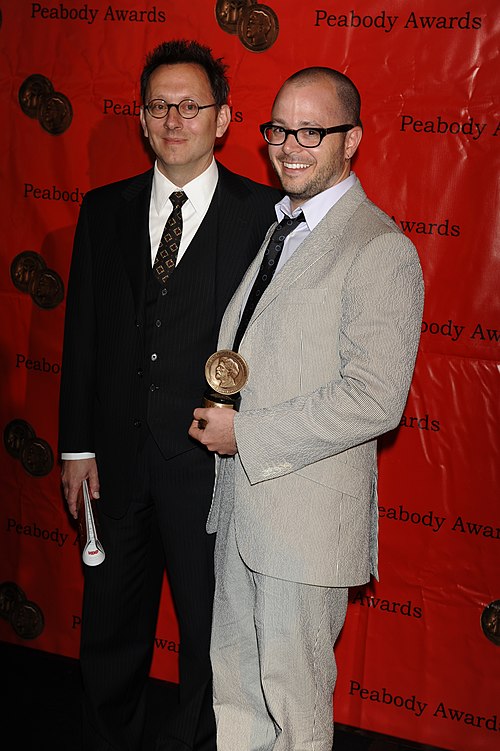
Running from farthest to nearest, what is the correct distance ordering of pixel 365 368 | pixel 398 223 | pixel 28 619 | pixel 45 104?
1. pixel 28 619
2. pixel 45 104
3. pixel 398 223
4. pixel 365 368

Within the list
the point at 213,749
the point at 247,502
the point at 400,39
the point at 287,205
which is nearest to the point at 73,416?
the point at 247,502

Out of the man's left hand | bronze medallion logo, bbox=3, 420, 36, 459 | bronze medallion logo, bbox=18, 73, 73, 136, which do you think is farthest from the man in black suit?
bronze medallion logo, bbox=3, 420, 36, 459

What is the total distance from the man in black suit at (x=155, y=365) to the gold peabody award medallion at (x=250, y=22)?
1.03 feet

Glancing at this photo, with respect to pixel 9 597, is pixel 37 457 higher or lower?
higher

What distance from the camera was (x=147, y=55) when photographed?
9.44 feet

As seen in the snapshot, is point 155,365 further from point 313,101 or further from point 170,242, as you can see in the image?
point 313,101

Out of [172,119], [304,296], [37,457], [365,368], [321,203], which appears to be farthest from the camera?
[37,457]

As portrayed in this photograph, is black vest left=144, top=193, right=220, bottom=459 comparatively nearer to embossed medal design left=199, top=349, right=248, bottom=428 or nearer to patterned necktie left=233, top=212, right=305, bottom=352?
patterned necktie left=233, top=212, right=305, bottom=352

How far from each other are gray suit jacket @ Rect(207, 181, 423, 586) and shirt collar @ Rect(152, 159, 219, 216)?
50cm

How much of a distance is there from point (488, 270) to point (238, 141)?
90cm

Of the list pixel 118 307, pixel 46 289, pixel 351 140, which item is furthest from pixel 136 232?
pixel 46 289

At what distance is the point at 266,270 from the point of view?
221cm

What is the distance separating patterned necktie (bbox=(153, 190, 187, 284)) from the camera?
7.95ft

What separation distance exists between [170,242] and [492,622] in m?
1.57
